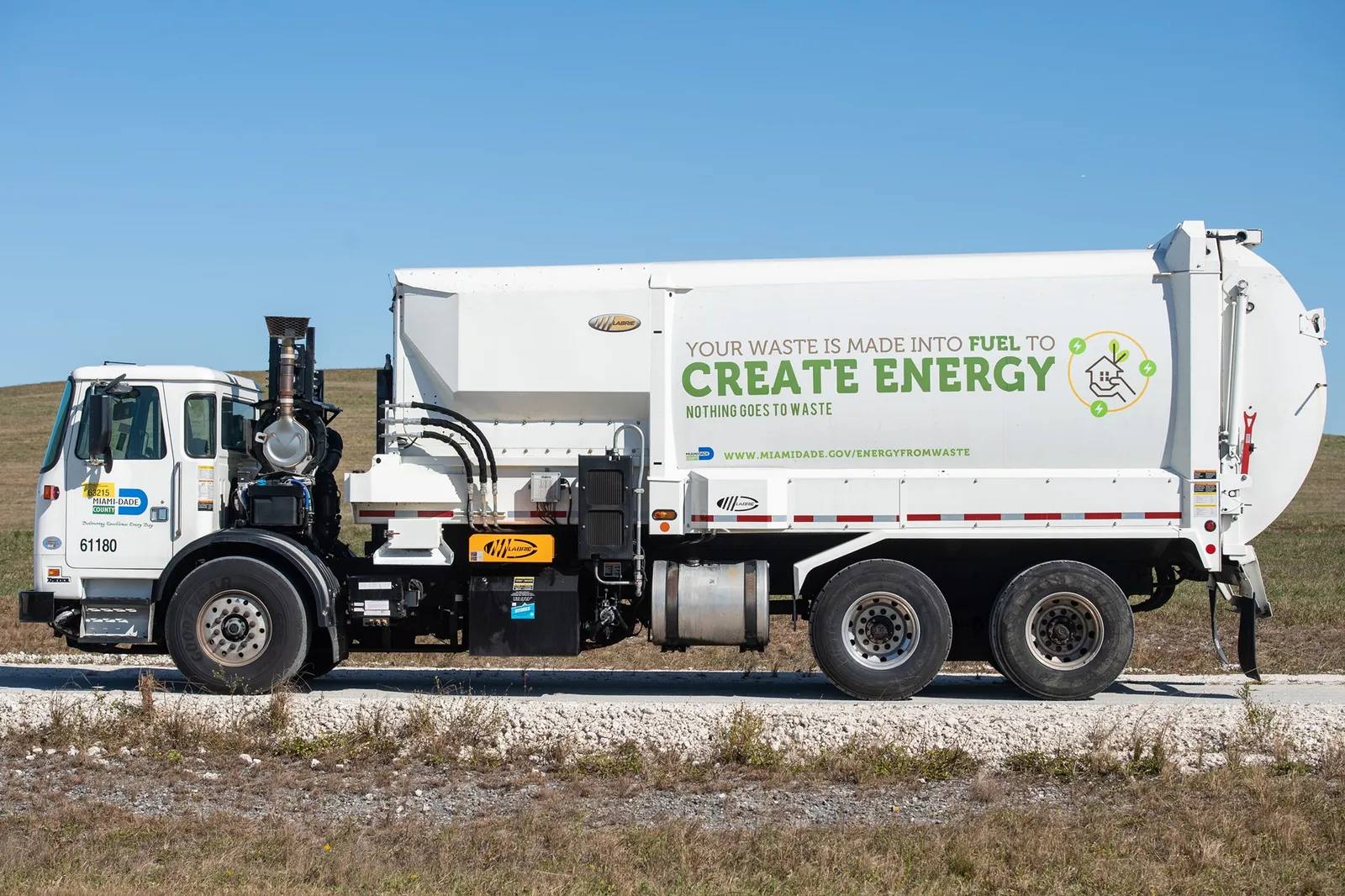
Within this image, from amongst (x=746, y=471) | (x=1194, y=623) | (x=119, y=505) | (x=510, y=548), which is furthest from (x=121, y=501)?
(x=1194, y=623)

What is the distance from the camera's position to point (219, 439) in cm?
1180

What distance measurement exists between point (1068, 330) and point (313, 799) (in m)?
6.97

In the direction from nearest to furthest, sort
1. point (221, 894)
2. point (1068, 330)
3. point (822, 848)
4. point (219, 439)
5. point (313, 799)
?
point (221, 894)
point (822, 848)
point (313, 799)
point (1068, 330)
point (219, 439)

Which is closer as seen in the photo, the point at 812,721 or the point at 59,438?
the point at 812,721

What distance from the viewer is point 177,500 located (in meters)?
11.6

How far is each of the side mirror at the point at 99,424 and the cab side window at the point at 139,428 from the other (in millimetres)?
197

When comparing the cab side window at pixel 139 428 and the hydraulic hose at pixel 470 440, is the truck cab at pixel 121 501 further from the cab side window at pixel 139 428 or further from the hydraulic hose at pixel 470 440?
the hydraulic hose at pixel 470 440

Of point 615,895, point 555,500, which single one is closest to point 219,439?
point 555,500

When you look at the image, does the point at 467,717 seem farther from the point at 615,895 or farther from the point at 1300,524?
Result: the point at 1300,524

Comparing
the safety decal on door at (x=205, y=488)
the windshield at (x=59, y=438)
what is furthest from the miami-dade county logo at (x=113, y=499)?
the safety decal on door at (x=205, y=488)

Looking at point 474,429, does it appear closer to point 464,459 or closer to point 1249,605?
point 464,459

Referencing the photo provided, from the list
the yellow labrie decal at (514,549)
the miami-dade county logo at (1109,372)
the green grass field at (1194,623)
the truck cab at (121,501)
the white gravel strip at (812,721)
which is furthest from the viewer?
the green grass field at (1194,623)

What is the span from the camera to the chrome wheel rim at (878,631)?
1103cm

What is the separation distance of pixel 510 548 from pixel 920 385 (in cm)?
378
